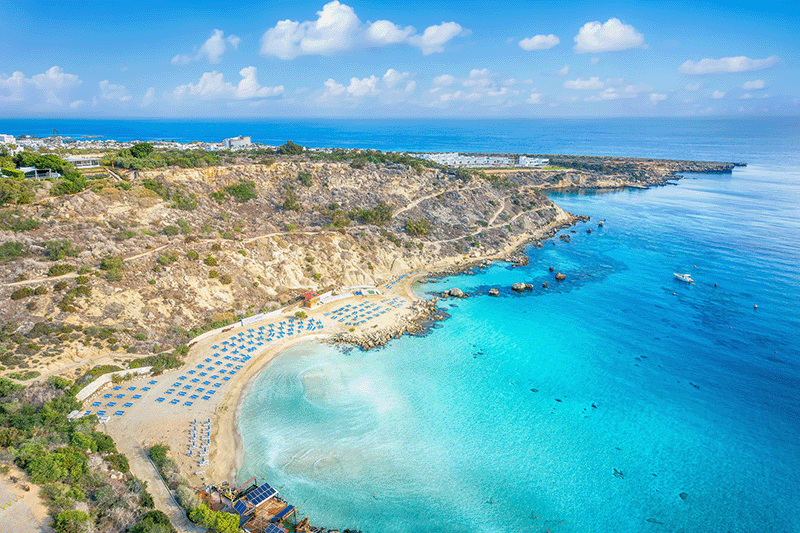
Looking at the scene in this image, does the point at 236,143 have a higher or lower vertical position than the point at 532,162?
higher

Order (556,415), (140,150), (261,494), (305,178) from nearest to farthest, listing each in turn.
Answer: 1. (261,494)
2. (556,415)
3. (140,150)
4. (305,178)

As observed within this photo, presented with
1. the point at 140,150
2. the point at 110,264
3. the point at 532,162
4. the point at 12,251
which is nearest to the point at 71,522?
the point at 110,264

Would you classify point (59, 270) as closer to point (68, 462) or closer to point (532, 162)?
point (68, 462)

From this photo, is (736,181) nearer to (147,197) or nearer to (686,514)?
(686,514)

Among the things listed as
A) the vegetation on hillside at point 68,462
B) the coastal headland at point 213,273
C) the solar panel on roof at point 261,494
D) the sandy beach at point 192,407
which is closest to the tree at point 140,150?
the coastal headland at point 213,273

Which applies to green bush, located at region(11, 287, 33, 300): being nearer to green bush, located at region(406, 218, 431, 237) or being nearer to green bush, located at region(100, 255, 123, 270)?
green bush, located at region(100, 255, 123, 270)

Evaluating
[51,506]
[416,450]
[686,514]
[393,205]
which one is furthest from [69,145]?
[686,514]
